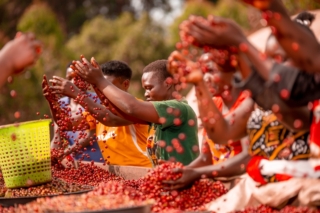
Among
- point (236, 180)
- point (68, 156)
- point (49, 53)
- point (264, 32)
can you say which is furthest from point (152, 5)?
point (236, 180)

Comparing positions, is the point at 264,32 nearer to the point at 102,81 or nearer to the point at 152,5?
the point at 102,81

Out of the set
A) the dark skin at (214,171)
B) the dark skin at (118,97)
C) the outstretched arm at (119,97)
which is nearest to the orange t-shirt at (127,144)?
the dark skin at (118,97)

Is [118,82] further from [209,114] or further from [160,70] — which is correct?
[209,114]

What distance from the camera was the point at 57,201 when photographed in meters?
3.24

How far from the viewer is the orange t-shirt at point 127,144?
5.56 m

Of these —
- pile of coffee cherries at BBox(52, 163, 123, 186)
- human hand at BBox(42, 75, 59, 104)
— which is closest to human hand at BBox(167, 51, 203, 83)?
pile of coffee cherries at BBox(52, 163, 123, 186)

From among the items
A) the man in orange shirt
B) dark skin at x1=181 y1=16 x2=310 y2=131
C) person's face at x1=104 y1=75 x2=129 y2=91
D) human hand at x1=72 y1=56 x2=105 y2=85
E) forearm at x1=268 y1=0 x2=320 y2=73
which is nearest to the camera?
forearm at x1=268 y1=0 x2=320 y2=73

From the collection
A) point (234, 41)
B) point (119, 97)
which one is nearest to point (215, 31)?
point (234, 41)

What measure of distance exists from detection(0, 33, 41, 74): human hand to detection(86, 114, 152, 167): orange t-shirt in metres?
2.07

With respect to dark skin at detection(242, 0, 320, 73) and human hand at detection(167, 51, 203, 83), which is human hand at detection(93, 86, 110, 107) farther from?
dark skin at detection(242, 0, 320, 73)

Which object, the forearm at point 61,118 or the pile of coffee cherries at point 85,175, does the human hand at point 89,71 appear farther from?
the pile of coffee cherries at point 85,175

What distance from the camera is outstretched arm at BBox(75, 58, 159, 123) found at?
174 inches

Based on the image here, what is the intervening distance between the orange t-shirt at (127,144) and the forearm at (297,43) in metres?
2.80

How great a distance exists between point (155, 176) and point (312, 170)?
3.29 feet
